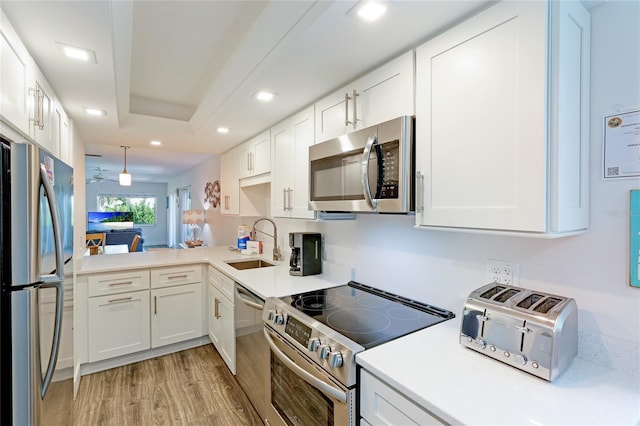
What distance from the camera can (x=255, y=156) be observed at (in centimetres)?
298

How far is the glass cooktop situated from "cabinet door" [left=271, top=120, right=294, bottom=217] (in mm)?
786

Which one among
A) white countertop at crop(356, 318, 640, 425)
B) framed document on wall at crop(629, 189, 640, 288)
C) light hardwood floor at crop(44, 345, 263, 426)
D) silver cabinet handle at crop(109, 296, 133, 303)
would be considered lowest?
light hardwood floor at crop(44, 345, 263, 426)

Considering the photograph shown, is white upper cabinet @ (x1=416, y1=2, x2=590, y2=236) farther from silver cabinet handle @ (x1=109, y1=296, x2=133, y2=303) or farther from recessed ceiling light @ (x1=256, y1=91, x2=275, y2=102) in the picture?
silver cabinet handle @ (x1=109, y1=296, x2=133, y2=303)

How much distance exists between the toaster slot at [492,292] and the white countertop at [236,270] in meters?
1.06

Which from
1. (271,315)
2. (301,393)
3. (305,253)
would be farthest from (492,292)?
(305,253)

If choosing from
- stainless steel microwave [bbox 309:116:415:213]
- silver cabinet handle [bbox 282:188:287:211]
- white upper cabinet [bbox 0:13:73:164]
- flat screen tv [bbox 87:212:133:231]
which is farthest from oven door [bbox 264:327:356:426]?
flat screen tv [bbox 87:212:133:231]

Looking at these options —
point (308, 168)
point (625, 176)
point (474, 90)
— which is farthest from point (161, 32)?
point (625, 176)

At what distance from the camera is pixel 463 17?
46.6 inches

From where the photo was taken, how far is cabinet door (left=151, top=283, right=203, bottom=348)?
2.78 metres

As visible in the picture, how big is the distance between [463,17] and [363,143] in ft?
2.05

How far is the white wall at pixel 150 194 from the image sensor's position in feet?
33.7

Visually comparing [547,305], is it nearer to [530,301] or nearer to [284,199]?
[530,301]

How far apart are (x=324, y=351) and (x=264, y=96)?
1606mm

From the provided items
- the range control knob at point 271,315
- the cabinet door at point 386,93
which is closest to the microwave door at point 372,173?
the cabinet door at point 386,93
